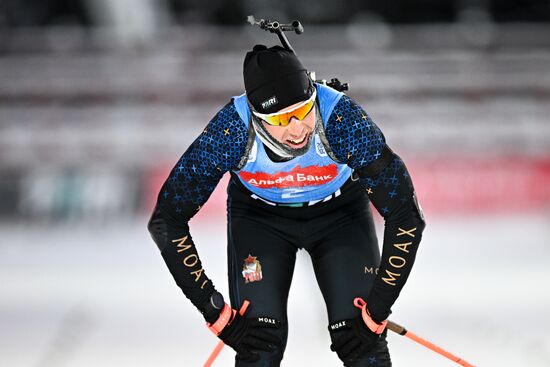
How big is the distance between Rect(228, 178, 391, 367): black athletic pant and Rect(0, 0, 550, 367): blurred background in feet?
2.84

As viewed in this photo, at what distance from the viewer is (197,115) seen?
926cm

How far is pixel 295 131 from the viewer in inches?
117

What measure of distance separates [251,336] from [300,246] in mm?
503

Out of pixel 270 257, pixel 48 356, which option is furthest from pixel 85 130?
pixel 270 257

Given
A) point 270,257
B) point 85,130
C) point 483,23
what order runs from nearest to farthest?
point 270,257
point 85,130
point 483,23

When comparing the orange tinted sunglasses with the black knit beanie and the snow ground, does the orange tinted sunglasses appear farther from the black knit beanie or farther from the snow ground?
the snow ground

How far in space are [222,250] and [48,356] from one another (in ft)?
6.24

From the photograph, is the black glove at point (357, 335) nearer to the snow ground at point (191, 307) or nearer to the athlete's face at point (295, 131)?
the athlete's face at point (295, 131)

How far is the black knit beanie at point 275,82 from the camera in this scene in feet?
9.55

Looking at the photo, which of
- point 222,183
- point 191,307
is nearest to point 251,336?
point 191,307

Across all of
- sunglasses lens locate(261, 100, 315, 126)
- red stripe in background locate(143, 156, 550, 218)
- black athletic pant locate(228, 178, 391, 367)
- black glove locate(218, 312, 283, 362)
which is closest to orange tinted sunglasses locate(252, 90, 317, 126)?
sunglasses lens locate(261, 100, 315, 126)

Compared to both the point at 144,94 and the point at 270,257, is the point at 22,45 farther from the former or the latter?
the point at 270,257

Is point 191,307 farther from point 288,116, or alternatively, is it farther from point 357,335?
point 288,116

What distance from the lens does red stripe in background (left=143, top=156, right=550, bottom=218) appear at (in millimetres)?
6594
